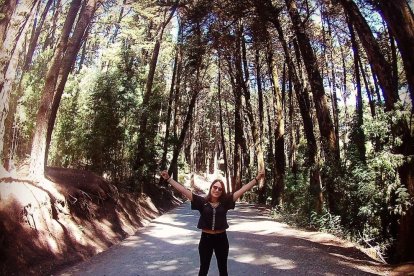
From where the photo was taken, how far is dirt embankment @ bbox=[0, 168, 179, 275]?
6.70 m

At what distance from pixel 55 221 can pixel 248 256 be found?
4496 mm

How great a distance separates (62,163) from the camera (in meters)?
18.4

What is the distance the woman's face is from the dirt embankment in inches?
144

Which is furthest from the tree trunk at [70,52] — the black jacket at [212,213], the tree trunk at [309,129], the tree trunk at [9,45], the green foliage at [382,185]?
the green foliage at [382,185]

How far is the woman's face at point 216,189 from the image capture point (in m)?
5.20

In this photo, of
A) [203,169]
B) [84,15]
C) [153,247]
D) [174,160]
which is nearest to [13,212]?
[153,247]

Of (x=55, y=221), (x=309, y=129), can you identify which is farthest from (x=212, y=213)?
(x=309, y=129)

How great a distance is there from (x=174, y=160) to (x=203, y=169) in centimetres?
4070

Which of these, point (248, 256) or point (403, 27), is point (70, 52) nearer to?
point (248, 256)

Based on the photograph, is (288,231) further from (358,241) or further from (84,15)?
(84,15)

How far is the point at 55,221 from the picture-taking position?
8578mm

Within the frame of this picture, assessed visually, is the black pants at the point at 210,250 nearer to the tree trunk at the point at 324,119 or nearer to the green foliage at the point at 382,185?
the green foliage at the point at 382,185

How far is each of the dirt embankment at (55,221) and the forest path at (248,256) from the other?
501mm

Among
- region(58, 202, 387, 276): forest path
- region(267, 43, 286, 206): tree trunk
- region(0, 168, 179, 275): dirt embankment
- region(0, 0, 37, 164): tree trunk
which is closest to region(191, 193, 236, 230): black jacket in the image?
region(58, 202, 387, 276): forest path
